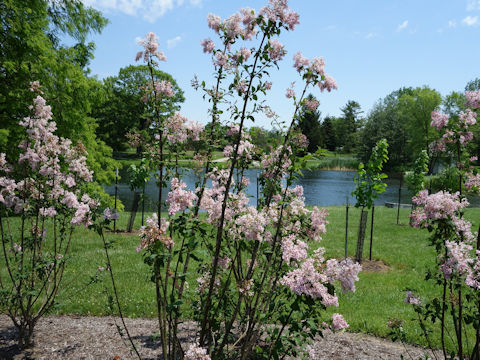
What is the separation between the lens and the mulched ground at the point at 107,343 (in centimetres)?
376

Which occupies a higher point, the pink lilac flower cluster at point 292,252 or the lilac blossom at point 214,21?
the lilac blossom at point 214,21

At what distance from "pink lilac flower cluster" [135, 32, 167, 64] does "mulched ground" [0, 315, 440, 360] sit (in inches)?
102

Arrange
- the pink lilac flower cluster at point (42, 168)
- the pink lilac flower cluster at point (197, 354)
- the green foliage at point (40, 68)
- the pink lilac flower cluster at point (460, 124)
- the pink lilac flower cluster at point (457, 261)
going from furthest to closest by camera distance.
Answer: the green foliage at point (40, 68) → the pink lilac flower cluster at point (42, 168) → the pink lilac flower cluster at point (460, 124) → the pink lilac flower cluster at point (457, 261) → the pink lilac flower cluster at point (197, 354)

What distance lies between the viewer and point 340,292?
575cm

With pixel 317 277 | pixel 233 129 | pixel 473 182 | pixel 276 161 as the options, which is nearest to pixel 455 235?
pixel 473 182

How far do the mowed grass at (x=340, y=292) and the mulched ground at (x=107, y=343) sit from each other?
297mm

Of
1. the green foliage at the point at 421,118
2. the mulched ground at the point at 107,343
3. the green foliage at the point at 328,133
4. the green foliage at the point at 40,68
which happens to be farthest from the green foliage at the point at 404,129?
the mulched ground at the point at 107,343

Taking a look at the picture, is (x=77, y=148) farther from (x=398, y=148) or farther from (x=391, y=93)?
(x=391, y=93)

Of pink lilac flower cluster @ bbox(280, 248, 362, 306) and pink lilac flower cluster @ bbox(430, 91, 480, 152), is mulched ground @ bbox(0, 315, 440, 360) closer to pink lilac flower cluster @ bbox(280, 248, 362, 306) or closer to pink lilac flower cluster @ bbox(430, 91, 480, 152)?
pink lilac flower cluster @ bbox(280, 248, 362, 306)

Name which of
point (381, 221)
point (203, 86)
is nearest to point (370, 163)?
point (203, 86)

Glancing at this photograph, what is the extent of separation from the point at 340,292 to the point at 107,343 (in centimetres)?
359

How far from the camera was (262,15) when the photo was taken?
92.1 inches

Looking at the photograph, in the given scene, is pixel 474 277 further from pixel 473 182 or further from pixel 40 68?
pixel 40 68

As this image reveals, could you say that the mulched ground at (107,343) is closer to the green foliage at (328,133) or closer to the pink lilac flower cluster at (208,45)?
the pink lilac flower cluster at (208,45)
